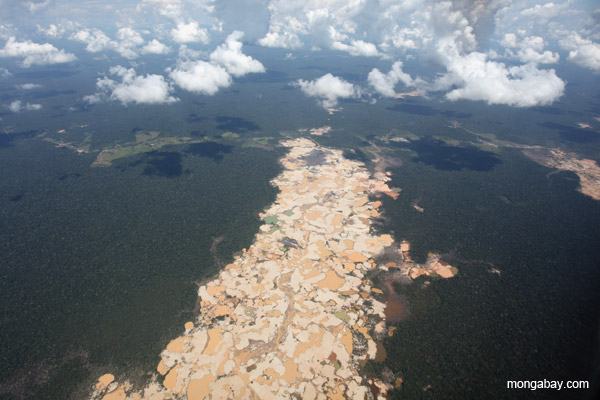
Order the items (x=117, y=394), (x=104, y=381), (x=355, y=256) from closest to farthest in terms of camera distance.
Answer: (x=117, y=394) → (x=104, y=381) → (x=355, y=256)

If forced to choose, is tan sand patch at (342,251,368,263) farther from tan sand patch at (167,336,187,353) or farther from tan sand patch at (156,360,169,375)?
tan sand patch at (156,360,169,375)

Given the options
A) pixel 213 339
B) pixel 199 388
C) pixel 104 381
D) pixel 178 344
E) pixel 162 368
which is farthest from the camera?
pixel 213 339

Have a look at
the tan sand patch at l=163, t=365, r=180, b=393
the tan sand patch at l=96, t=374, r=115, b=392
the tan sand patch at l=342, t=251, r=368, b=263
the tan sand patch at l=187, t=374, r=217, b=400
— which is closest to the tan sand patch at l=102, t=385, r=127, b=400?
the tan sand patch at l=96, t=374, r=115, b=392

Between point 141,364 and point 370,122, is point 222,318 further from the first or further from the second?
point 370,122

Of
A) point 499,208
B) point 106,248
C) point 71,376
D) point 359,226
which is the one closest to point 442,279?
point 359,226

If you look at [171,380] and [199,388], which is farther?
[171,380]

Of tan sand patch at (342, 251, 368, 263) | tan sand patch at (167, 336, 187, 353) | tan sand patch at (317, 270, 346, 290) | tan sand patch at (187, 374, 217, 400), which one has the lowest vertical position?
tan sand patch at (187, 374, 217, 400)

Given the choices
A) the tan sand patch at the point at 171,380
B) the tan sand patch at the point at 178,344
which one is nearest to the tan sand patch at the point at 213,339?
the tan sand patch at the point at 178,344

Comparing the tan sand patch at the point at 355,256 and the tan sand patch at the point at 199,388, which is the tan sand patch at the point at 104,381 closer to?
the tan sand patch at the point at 199,388

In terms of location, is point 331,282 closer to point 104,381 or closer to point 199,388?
point 199,388

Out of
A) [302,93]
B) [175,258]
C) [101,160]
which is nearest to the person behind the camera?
[175,258]

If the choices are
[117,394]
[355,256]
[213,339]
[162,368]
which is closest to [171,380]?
[162,368]
